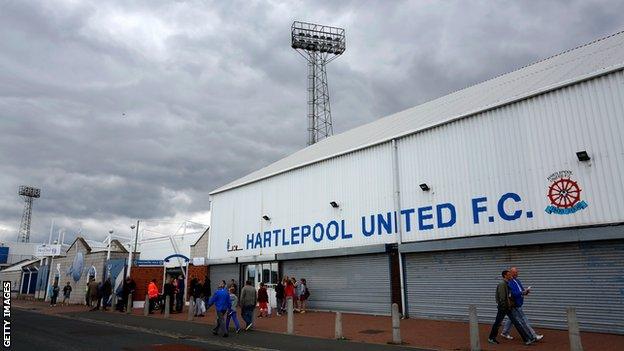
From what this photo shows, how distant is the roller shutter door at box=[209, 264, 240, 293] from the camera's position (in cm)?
2741

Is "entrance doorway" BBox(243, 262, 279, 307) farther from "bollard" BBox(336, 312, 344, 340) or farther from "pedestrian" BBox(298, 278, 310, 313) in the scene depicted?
"bollard" BBox(336, 312, 344, 340)

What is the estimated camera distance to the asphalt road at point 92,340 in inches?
434

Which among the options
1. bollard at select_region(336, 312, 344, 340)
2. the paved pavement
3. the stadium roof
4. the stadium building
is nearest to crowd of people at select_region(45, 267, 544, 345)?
the paved pavement

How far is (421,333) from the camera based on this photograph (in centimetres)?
1355

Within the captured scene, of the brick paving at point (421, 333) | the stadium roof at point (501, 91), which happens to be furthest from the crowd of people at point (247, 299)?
the stadium roof at point (501, 91)

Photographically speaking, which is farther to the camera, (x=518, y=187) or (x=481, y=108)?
(x=481, y=108)

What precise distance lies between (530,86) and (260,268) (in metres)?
16.3

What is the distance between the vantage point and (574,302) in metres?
13.5

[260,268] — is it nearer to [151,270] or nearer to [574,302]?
[151,270]

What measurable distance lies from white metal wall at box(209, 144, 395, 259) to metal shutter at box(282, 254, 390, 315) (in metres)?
0.79

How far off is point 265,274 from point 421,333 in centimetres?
1322

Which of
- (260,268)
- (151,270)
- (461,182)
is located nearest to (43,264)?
(151,270)

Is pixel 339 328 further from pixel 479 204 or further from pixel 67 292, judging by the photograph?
pixel 67 292

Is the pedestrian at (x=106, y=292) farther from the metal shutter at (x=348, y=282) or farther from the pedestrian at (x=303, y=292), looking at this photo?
the pedestrian at (x=303, y=292)
